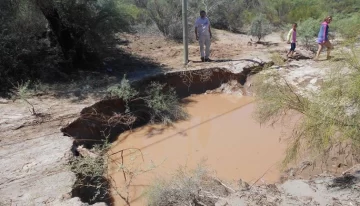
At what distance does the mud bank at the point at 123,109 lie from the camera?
6812mm

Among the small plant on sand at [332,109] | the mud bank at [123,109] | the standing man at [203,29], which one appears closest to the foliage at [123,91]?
the mud bank at [123,109]

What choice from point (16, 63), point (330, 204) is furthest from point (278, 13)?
point (330, 204)

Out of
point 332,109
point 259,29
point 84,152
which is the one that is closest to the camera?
point 332,109

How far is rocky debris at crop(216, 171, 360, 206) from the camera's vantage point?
4730 millimetres

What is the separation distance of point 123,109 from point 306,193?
4642mm

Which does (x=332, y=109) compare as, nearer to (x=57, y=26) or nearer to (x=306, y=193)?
(x=306, y=193)

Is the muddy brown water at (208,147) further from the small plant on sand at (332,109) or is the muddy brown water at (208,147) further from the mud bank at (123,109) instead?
the small plant on sand at (332,109)

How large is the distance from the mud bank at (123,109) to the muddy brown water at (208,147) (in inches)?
13.1

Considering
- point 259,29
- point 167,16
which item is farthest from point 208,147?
point 167,16

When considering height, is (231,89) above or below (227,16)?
below

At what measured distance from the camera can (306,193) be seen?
500 cm

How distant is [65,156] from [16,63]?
12.7ft

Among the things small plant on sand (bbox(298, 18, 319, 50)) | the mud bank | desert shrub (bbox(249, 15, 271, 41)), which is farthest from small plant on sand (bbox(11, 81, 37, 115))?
small plant on sand (bbox(298, 18, 319, 50))

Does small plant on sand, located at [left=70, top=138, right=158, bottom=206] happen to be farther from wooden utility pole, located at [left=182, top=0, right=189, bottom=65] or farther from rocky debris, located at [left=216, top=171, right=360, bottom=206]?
wooden utility pole, located at [left=182, top=0, right=189, bottom=65]
